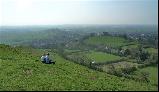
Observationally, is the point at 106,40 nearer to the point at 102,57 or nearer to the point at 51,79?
the point at 102,57

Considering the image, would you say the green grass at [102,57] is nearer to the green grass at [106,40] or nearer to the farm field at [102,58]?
the farm field at [102,58]

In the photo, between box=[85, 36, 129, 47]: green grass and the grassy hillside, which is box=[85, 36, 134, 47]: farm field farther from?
→ the grassy hillside

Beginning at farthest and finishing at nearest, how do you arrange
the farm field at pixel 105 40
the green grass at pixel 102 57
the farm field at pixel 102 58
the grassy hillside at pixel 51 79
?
the farm field at pixel 105 40 → the green grass at pixel 102 57 → the farm field at pixel 102 58 → the grassy hillside at pixel 51 79

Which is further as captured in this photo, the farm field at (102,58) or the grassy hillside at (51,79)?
the farm field at (102,58)

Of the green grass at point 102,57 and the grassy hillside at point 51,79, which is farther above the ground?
the grassy hillside at point 51,79

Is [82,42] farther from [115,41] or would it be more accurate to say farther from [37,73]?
[37,73]

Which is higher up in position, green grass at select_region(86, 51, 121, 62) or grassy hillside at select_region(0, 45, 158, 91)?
grassy hillside at select_region(0, 45, 158, 91)

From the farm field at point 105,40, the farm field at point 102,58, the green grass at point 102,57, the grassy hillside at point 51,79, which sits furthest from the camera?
the farm field at point 105,40

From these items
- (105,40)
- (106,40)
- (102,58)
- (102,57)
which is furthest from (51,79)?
(105,40)

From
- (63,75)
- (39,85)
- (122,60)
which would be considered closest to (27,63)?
(63,75)

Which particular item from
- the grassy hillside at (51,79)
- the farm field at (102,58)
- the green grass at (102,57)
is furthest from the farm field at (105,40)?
the grassy hillside at (51,79)

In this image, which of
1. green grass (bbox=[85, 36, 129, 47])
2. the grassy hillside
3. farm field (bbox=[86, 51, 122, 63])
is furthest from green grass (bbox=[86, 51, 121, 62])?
green grass (bbox=[85, 36, 129, 47])
